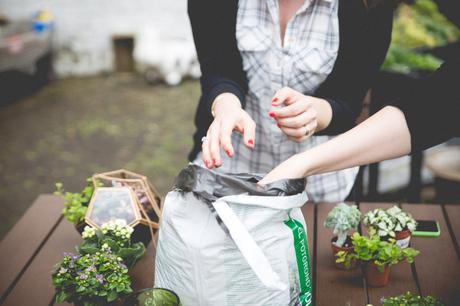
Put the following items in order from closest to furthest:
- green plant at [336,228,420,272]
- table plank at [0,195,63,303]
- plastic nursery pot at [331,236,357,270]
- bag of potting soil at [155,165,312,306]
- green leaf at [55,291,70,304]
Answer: bag of potting soil at [155,165,312,306] → green leaf at [55,291,70,304] → green plant at [336,228,420,272] → plastic nursery pot at [331,236,357,270] → table plank at [0,195,63,303]

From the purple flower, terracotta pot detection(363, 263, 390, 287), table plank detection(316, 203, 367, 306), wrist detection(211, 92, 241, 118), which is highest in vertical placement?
wrist detection(211, 92, 241, 118)

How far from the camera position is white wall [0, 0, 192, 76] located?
20.3 feet

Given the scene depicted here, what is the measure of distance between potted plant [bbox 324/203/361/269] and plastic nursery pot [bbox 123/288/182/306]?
1.55ft

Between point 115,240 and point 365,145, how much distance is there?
63 centimetres

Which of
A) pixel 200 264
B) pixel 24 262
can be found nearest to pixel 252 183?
pixel 200 264

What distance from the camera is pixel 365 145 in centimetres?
123

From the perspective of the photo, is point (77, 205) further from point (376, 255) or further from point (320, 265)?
point (376, 255)

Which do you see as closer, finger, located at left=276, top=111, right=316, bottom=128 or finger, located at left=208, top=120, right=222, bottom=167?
finger, located at left=208, top=120, right=222, bottom=167

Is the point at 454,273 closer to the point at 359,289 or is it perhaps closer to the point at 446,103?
the point at 359,289

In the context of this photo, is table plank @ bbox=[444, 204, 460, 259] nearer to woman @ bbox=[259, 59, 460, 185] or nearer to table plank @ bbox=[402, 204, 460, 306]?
table plank @ bbox=[402, 204, 460, 306]

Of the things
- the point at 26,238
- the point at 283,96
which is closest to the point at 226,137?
the point at 283,96

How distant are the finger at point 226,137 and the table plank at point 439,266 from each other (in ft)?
1.91

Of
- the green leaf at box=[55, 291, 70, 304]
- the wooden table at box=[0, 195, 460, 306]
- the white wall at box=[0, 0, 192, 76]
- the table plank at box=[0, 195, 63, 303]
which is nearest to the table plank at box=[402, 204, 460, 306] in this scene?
the wooden table at box=[0, 195, 460, 306]

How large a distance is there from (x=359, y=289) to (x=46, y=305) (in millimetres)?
766
